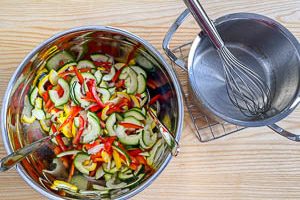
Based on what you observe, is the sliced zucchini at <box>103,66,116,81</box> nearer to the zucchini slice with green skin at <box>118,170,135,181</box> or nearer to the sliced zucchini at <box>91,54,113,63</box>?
the sliced zucchini at <box>91,54,113,63</box>

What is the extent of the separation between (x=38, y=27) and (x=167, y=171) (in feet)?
1.39

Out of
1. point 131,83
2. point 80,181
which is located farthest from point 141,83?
point 80,181

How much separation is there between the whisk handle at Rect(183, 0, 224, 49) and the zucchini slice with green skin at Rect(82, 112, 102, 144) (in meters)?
0.28

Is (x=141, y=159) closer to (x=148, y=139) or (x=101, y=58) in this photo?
(x=148, y=139)

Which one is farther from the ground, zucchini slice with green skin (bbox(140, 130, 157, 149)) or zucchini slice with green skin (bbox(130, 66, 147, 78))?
zucchini slice with green skin (bbox(130, 66, 147, 78))

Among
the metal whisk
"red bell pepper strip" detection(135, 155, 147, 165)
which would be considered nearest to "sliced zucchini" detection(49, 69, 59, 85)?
"red bell pepper strip" detection(135, 155, 147, 165)

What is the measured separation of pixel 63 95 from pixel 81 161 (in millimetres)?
140

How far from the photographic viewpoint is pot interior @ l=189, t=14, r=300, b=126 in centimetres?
85

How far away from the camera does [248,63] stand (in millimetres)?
961

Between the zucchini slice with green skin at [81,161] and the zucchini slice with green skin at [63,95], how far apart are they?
0.11 metres

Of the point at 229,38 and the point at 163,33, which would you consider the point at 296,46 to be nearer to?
the point at 229,38

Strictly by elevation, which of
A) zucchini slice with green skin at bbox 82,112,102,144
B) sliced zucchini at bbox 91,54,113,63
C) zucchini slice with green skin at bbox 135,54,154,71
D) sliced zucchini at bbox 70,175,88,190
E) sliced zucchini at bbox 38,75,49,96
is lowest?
sliced zucchini at bbox 70,175,88,190

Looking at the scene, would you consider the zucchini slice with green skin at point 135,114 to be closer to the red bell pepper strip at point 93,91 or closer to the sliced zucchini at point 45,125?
the red bell pepper strip at point 93,91

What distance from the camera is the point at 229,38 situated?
94 cm
